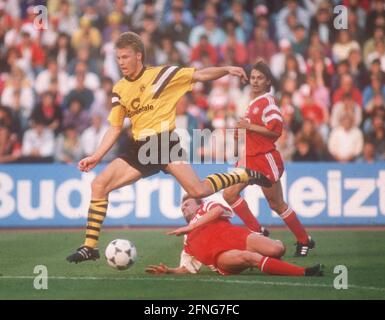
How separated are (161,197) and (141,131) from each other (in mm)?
3931

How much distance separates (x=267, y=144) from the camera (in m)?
10.5

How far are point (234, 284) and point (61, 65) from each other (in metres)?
8.09

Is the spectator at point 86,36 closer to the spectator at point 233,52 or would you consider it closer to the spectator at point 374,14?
the spectator at point 233,52

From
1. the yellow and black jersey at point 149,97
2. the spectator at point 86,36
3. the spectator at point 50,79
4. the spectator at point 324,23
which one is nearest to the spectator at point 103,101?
the spectator at point 50,79

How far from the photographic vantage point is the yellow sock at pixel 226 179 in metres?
9.74

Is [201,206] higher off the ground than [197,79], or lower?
lower

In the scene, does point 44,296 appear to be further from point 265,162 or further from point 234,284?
point 265,162

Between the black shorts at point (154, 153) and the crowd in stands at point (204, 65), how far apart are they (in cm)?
457

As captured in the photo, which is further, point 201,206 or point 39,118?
point 39,118

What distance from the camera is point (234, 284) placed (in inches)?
335

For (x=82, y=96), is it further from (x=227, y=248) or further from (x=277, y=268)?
(x=277, y=268)

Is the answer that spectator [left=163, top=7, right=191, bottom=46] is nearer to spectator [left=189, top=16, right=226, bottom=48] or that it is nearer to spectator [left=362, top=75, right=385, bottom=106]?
spectator [left=189, top=16, right=226, bottom=48]
